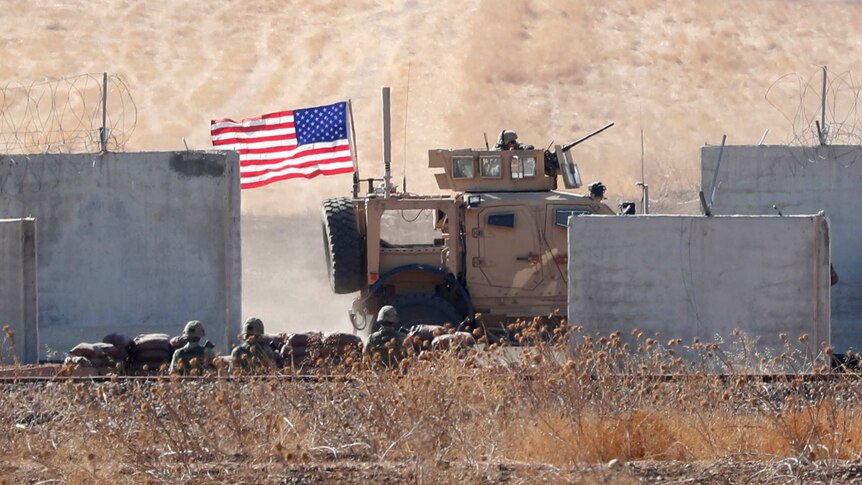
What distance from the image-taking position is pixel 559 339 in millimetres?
11469

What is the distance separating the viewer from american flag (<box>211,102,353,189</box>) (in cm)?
1917

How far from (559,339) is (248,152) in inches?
362

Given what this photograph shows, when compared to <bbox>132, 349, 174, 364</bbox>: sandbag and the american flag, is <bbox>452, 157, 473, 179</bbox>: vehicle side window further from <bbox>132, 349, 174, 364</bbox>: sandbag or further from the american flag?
<bbox>132, 349, 174, 364</bbox>: sandbag

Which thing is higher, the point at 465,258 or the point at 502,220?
the point at 502,220

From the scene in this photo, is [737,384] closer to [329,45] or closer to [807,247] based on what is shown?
[807,247]

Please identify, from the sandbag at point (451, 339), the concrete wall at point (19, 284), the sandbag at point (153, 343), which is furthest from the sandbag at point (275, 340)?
the concrete wall at point (19, 284)

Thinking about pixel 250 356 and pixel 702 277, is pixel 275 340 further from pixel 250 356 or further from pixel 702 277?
pixel 702 277

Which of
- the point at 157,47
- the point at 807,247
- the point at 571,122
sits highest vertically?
the point at 157,47

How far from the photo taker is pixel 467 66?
63.7 m

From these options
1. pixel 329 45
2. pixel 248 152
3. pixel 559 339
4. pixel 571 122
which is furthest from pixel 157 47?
pixel 559 339

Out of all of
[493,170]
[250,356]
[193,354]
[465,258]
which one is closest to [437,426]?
[250,356]

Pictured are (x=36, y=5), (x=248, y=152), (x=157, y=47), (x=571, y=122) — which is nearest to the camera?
(x=248, y=152)

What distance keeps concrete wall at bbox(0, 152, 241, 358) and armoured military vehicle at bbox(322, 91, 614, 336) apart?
60.2 inches

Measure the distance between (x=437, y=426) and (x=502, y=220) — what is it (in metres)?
8.34
